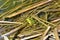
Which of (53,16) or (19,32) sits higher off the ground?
(53,16)

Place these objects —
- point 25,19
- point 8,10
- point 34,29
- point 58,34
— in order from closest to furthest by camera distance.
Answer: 1. point 58,34
2. point 34,29
3. point 25,19
4. point 8,10

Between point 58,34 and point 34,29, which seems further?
point 34,29

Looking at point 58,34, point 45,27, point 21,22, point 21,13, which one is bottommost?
point 58,34

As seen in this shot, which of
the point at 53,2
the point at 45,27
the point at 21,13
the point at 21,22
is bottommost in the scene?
the point at 45,27

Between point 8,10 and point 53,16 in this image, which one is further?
point 8,10

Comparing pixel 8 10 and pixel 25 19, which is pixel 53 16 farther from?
pixel 8 10

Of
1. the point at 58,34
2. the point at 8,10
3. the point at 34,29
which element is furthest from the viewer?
the point at 8,10

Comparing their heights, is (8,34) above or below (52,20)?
below

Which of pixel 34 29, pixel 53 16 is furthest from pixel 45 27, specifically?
pixel 53 16

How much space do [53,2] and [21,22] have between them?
805 millimetres

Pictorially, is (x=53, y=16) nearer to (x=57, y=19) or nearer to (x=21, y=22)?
(x=57, y=19)

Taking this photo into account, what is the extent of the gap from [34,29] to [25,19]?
1.07 ft

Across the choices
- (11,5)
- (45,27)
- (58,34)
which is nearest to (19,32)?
(45,27)

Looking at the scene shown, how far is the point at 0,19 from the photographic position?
11.5 ft
